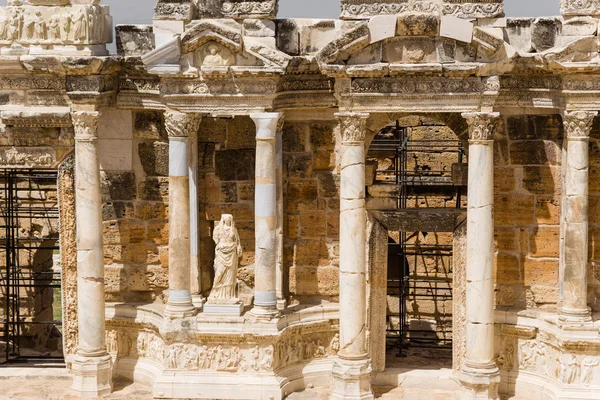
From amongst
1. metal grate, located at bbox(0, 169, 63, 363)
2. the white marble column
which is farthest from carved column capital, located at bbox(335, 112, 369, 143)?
metal grate, located at bbox(0, 169, 63, 363)

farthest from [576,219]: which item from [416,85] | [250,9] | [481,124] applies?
[250,9]

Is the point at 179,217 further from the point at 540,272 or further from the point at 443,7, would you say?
the point at 540,272

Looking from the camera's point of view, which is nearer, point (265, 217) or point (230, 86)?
point (230, 86)

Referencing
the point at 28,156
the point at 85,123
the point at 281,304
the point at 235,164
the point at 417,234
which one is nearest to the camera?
the point at 85,123

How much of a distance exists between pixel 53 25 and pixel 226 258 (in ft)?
14.5

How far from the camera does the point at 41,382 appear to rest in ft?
70.0

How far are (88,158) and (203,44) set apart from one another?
2551mm

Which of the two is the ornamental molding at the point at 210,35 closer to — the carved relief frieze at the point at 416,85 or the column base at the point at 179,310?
the carved relief frieze at the point at 416,85

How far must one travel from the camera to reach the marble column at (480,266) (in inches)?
760

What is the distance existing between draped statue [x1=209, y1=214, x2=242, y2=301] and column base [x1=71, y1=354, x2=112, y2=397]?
2.05 meters

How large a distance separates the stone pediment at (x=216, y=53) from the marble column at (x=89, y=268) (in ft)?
4.96

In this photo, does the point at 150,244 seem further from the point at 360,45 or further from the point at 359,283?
the point at 360,45

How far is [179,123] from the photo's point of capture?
65.3 ft

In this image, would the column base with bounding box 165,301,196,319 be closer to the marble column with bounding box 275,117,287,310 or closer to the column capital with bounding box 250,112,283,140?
the marble column with bounding box 275,117,287,310
